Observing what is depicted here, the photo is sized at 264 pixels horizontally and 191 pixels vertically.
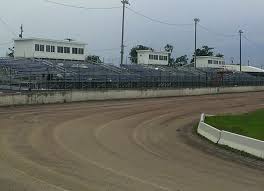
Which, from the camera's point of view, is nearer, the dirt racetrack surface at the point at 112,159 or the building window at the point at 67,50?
the dirt racetrack surface at the point at 112,159

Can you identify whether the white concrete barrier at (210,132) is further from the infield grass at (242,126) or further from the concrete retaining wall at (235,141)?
the infield grass at (242,126)

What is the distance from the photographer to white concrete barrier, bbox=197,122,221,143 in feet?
60.7

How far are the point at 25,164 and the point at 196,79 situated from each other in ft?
175

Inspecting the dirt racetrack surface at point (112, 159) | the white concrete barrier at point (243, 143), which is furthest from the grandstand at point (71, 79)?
the white concrete barrier at point (243, 143)

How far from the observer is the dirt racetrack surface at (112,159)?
10.4 meters

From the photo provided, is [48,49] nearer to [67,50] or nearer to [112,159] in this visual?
[67,50]

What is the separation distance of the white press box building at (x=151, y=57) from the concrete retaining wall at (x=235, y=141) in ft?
266

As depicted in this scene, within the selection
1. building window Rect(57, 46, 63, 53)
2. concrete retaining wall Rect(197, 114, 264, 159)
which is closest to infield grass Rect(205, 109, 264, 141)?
concrete retaining wall Rect(197, 114, 264, 159)

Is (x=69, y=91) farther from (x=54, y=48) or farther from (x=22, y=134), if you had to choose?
(x=54, y=48)

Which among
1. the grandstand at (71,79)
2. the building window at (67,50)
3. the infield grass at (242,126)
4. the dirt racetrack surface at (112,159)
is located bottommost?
the dirt racetrack surface at (112,159)

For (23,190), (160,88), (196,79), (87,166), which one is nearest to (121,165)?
(87,166)

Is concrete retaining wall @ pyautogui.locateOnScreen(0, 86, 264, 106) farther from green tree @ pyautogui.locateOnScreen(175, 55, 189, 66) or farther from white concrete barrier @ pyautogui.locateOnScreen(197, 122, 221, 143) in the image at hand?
green tree @ pyautogui.locateOnScreen(175, 55, 189, 66)

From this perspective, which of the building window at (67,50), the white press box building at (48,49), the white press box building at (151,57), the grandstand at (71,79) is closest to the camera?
the grandstand at (71,79)

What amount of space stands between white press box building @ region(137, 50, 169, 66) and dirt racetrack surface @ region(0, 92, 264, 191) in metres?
77.0
